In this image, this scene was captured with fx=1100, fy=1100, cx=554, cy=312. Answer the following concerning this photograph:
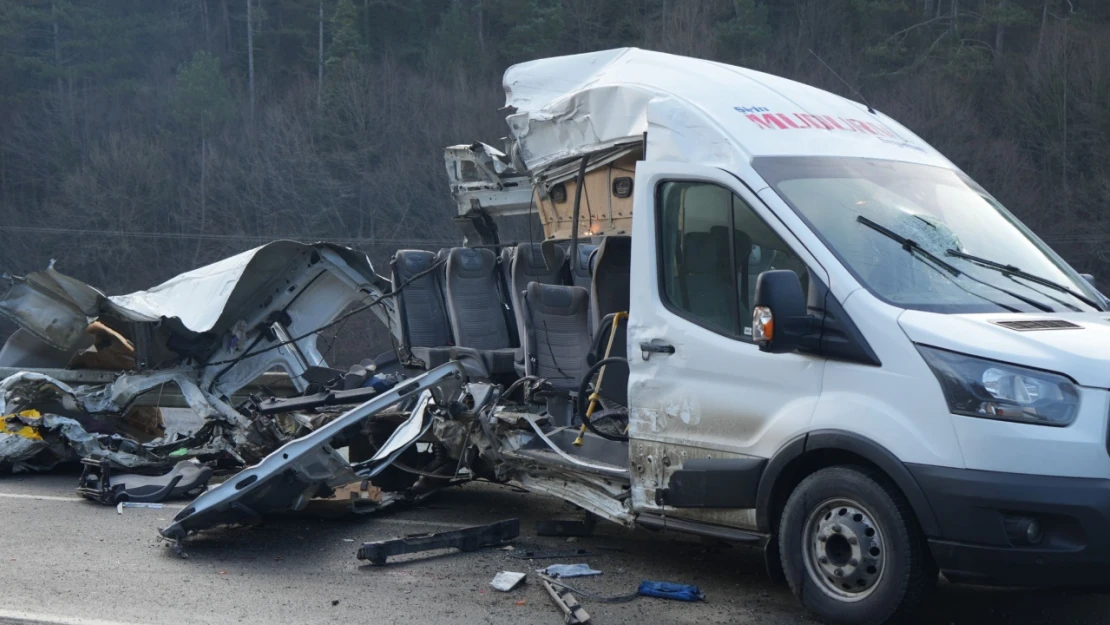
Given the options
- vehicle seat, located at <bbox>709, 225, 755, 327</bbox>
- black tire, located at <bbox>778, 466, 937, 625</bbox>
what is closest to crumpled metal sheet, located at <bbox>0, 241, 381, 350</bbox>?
vehicle seat, located at <bbox>709, 225, 755, 327</bbox>

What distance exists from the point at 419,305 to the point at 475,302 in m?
0.56

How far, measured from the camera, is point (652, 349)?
568cm

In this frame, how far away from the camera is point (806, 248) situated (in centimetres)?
514

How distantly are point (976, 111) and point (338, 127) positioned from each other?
22.8 metres

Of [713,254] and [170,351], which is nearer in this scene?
[713,254]

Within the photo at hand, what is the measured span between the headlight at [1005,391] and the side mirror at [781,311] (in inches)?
24.7

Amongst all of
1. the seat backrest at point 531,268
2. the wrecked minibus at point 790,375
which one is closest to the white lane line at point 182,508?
the wrecked minibus at point 790,375

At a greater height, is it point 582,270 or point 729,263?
point 729,263

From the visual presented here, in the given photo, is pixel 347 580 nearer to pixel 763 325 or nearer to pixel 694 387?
pixel 694 387

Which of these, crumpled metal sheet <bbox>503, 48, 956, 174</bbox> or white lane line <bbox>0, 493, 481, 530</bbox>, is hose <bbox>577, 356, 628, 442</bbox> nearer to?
crumpled metal sheet <bbox>503, 48, 956, 174</bbox>

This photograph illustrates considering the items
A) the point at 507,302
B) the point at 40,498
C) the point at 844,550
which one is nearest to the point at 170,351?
the point at 40,498

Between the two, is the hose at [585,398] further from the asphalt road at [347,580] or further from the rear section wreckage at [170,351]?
the rear section wreckage at [170,351]

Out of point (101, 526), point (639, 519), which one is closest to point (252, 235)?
Result: point (101, 526)

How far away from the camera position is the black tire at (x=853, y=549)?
4684mm
